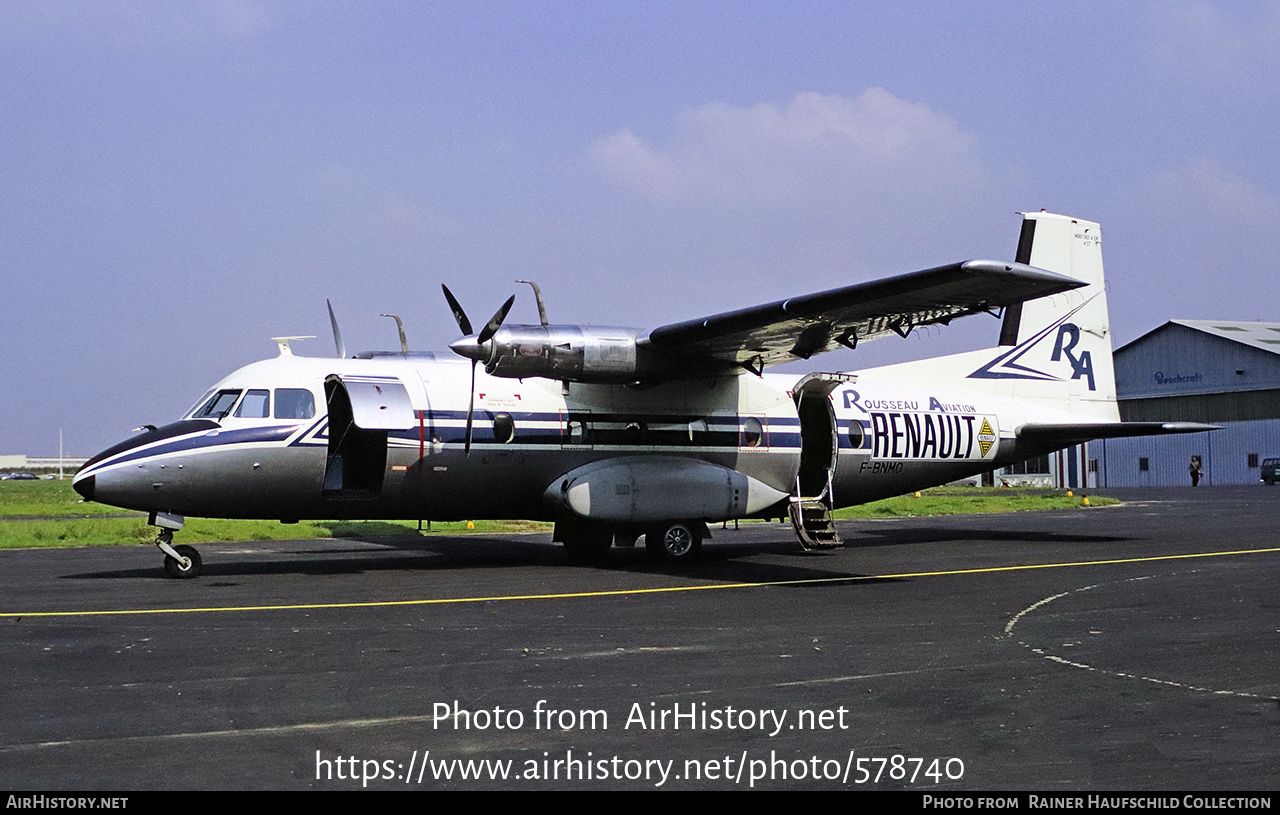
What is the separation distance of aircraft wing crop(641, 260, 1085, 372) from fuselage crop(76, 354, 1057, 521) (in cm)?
150

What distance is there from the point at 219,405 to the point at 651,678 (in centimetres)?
1065

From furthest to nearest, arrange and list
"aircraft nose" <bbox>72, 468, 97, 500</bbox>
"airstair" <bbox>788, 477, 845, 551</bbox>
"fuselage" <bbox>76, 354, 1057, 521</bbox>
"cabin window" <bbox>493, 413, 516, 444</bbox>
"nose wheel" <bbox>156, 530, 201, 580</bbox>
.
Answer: "airstair" <bbox>788, 477, 845, 551</bbox>
"cabin window" <bbox>493, 413, 516, 444</bbox>
"fuselage" <bbox>76, 354, 1057, 521</bbox>
"nose wheel" <bbox>156, 530, 201, 580</bbox>
"aircraft nose" <bbox>72, 468, 97, 500</bbox>

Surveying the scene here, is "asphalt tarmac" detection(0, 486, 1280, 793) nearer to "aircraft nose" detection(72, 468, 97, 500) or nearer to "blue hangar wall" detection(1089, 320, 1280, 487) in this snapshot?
"aircraft nose" detection(72, 468, 97, 500)

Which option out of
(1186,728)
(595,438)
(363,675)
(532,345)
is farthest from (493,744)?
(595,438)

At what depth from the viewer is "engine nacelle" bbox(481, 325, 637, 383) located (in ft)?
54.0

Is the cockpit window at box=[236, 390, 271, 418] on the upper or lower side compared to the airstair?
upper

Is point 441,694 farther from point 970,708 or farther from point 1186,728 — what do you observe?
point 1186,728

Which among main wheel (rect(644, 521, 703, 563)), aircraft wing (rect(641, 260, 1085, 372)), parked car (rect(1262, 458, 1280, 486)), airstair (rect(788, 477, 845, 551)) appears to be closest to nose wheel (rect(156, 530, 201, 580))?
main wheel (rect(644, 521, 703, 563))

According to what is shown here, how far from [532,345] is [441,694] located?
895cm

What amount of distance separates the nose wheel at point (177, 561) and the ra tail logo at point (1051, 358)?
1512 cm

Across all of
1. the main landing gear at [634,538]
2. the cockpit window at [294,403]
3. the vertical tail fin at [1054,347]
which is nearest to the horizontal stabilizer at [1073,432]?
the vertical tail fin at [1054,347]

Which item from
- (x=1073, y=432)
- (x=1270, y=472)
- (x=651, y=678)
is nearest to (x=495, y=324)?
(x=651, y=678)

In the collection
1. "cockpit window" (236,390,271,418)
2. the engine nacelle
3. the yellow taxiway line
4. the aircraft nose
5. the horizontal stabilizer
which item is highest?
the engine nacelle

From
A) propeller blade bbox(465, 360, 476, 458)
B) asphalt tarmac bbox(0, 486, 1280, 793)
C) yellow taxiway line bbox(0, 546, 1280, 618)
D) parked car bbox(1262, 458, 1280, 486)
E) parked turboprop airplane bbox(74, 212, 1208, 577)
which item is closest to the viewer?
asphalt tarmac bbox(0, 486, 1280, 793)
